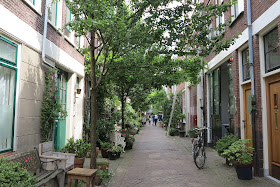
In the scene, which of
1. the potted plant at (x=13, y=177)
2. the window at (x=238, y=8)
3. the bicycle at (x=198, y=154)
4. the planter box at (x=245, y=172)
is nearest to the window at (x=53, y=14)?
the potted plant at (x=13, y=177)

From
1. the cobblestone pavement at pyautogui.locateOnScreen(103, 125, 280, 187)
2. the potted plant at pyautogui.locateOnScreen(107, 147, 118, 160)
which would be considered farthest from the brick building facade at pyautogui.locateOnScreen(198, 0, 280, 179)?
the potted plant at pyautogui.locateOnScreen(107, 147, 118, 160)

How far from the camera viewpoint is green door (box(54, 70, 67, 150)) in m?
8.07

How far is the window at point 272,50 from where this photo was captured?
18.7 ft

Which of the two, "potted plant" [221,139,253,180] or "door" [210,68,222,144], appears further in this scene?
"door" [210,68,222,144]

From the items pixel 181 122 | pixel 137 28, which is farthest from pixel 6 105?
pixel 181 122

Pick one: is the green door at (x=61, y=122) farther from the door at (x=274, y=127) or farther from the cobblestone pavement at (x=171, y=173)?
the door at (x=274, y=127)

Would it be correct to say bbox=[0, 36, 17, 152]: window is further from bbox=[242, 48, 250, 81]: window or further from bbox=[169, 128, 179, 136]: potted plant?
bbox=[169, 128, 179, 136]: potted plant

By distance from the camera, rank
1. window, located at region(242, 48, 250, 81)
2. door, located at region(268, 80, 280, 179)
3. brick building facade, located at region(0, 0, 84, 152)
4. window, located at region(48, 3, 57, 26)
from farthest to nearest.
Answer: window, located at region(242, 48, 250, 81)
window, located at region(48, 3, 57, 26)
door, located at region(268, 80, 280, 179)
brick building facade, located at region(0, 0, 84, 152)

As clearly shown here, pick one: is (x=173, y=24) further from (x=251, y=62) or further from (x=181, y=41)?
(x=251, y=62)

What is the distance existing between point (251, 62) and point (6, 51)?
19.1ft

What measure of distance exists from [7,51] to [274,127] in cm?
611

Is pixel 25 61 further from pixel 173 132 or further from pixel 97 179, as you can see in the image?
pixel 173 132

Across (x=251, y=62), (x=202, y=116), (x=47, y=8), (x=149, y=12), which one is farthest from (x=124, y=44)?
(x=202, y=116)

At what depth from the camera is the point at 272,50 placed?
5.89 m
